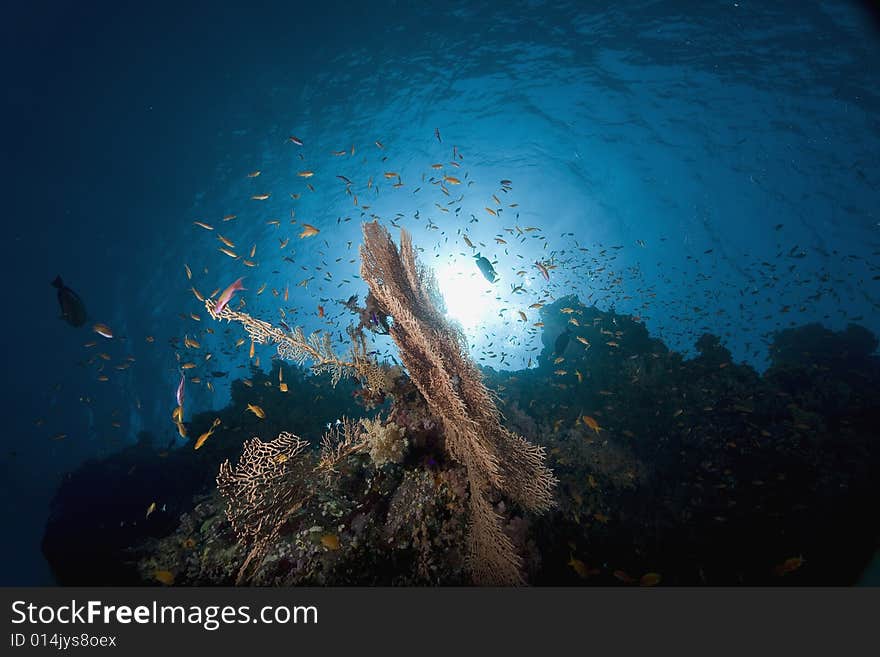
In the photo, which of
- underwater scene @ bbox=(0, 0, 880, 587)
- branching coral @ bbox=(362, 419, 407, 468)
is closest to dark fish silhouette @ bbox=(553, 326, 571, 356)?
underwater scene @ bbox=(0, 0, 880, 587)

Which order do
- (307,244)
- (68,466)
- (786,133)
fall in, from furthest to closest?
(68,466) < (307,244) < (786,133)

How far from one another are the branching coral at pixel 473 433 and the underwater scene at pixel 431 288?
5 centimetres

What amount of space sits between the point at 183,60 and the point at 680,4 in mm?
22108

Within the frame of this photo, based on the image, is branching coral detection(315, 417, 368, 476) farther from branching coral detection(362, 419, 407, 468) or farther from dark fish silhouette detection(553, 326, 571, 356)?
dark fish silhouette detection(553, 326, 571, 356)

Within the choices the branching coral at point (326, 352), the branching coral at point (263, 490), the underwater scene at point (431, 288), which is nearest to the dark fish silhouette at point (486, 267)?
the underwater scene at point (431, 288)

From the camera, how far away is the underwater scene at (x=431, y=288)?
448 cm

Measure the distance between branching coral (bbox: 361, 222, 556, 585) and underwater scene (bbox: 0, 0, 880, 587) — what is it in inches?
1.8

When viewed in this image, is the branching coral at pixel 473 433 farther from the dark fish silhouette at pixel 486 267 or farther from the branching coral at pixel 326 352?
the dark fish silhouette at pixel 486 267

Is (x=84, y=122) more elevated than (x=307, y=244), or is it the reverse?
(x=84, y=122)

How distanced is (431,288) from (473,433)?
3899 mm

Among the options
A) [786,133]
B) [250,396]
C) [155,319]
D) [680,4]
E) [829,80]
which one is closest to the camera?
[250,396]
